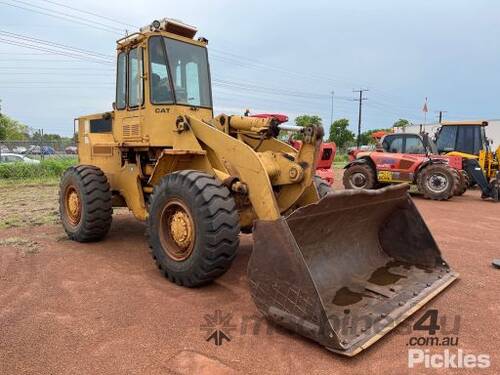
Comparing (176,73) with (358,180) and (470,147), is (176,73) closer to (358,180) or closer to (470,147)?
(358,180)

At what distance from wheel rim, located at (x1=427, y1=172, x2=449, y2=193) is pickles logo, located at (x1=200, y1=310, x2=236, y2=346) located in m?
9.71

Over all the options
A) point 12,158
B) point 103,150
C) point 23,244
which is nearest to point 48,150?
point 12,158

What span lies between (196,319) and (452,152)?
12.4 m

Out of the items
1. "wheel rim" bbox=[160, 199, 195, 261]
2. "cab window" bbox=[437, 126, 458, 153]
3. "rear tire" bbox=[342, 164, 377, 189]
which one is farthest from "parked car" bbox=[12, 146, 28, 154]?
"wheel rim" bbox=[160, 199, 195, 261]

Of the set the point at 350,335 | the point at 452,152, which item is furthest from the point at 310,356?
the point at 452,152

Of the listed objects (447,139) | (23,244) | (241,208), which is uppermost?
(447,139)

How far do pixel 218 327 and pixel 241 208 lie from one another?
1.66 meters

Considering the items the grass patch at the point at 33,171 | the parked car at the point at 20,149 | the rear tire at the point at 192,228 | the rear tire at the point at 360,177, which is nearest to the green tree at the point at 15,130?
the parked car at the point at 20,149

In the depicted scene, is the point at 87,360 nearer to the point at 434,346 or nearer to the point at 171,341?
the point at 171,341

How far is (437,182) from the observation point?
38.9ft

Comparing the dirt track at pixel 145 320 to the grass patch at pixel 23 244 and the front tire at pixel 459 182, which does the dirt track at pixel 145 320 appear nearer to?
the grass patch at pixel 23 244

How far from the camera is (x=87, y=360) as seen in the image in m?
3.00

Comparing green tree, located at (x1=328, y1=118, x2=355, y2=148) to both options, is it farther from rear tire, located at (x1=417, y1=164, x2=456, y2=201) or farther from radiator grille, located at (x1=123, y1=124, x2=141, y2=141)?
radiator grille, located at (x1=123, y1=124, x2=141, y2=141)

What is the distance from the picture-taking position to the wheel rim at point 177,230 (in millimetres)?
4340
